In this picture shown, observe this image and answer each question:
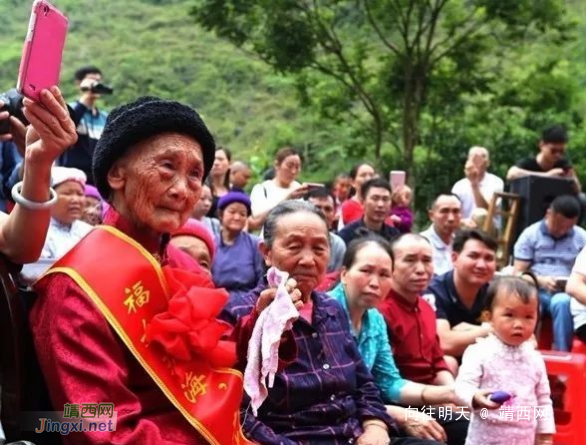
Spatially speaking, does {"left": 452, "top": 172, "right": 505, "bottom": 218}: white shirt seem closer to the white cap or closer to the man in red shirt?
the man in red shirt

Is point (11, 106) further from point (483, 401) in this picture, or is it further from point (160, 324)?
point (483, 401)

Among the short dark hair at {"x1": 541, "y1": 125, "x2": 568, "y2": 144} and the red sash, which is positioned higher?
the short dark hair at {"x1": 541, "y1": 125, "x2": 568, "y2": 144}

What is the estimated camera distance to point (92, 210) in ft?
15.4

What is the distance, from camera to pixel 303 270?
8.03 ft

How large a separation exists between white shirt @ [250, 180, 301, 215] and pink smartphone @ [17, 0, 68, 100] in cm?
405

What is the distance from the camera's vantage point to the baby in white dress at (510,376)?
3.14 m

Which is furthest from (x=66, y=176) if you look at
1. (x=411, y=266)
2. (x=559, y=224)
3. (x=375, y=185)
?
(x=559, y=224)

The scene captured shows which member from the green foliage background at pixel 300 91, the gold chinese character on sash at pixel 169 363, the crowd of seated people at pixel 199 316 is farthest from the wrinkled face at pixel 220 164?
the green foliage background at pixel 300 91

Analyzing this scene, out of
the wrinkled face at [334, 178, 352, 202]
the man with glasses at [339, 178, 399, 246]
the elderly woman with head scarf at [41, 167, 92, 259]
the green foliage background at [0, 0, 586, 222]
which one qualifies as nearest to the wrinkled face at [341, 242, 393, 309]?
the elderly woman with head scarf at [41, 167, 92, 259]

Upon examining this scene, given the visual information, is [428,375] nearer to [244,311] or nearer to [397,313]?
[397,313]

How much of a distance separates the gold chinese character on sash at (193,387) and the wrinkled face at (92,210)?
2.76 meters

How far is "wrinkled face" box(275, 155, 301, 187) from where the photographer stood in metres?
6.04

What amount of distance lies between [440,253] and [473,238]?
1.20m

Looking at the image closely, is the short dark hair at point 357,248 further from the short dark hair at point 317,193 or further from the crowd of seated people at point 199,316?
the short dark hair at point 317,193
